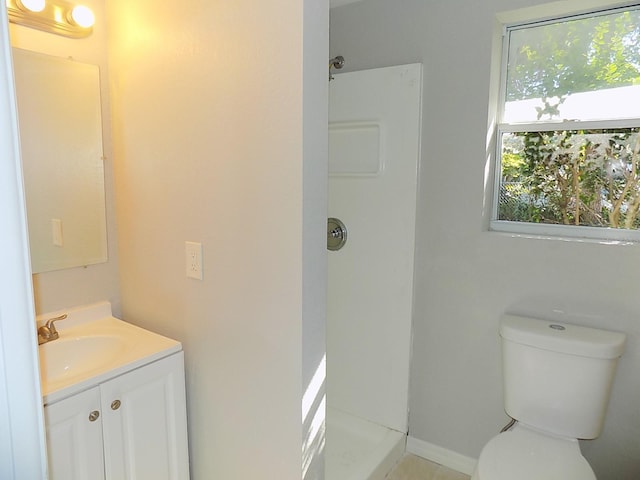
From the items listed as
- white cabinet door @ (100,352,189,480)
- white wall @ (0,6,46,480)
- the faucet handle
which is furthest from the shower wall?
white wall @ (0,6,46,480)

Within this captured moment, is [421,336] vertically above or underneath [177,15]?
underneath

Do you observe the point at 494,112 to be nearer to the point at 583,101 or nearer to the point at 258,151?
the point at 583,101

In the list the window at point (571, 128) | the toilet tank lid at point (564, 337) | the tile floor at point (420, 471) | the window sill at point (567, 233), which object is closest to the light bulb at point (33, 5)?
the window at point (571, 128)

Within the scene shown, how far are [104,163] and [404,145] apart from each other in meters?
1.30

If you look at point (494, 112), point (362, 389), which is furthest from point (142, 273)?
point (494, 112)

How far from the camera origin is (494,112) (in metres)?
1.87

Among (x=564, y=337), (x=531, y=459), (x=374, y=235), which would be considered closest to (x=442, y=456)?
(x=531, y=459)

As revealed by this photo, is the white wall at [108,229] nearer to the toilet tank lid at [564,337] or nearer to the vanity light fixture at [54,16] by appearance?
the vanity light fixture at [54,16]

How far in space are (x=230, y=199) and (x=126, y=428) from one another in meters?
0.79

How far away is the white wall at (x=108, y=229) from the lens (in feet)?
4.82

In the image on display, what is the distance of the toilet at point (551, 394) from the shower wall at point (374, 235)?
56 centimetres

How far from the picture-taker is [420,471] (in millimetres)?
2037

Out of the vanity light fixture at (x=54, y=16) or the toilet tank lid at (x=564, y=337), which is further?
the toilet tank lid at (x=564, y=337)

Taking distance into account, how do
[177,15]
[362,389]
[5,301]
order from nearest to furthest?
[5,301]
[177,15]
[362,389]
